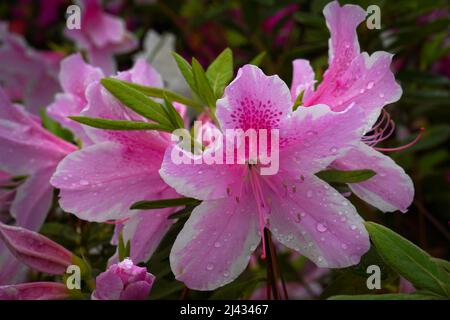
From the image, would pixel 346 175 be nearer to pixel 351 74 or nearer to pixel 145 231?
pixel 351 74

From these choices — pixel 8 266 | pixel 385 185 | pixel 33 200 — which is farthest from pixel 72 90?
pixel 385 185

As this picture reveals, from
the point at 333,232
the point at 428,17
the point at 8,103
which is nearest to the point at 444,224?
the point at 428,17

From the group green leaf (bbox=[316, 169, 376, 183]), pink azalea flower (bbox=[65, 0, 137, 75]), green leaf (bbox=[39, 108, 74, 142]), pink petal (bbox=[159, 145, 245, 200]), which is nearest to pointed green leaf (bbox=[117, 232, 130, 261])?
pink petal (bbox=[159, 145, 245, 200])

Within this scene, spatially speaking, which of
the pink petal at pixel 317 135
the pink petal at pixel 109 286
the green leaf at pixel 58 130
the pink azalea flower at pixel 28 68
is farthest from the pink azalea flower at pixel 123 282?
the pink azalea flower at pixel 28 68

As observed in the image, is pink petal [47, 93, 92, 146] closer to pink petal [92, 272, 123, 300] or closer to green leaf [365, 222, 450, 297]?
pink petal [92, 272, 123, 300]

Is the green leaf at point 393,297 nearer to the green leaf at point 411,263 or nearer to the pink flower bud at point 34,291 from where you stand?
the green leaf at point 411,263

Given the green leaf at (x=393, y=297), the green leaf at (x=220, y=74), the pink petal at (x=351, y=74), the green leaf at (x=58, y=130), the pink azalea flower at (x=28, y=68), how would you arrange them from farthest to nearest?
the pink azalea flower at (x=28, y=68)
the green leaf at (x=58, y=130)
the green leaf at (x=220, y=74)
the pink petal at (x=351, y=74)
the green leaf at (x=393, y=297)
